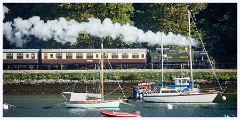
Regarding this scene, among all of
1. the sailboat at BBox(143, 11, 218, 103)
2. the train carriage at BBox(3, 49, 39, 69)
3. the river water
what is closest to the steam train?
the train carriage at BBox(3, 49, 39, 69)

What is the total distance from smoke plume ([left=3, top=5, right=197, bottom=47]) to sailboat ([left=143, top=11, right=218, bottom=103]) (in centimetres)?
151

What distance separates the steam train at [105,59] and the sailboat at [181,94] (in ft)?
3.60

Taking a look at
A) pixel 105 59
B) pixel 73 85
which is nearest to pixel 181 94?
pixel 105 59

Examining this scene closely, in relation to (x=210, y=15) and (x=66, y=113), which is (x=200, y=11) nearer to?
(x=210, y=15)

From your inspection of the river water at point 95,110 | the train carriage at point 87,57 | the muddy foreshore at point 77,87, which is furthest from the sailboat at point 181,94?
the train carriage at point 87,57

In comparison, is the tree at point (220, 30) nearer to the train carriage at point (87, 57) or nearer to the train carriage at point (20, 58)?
the train carriage at point (87, 57)

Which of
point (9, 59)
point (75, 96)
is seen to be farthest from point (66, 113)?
point (9, 59)

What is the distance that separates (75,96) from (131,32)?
136 inches

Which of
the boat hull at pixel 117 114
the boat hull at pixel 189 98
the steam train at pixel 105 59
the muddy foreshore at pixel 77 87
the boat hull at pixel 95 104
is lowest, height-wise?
the boat hull at pixel 117 114

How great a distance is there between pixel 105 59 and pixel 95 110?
291cm

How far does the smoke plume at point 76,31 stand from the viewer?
29750 millimetres

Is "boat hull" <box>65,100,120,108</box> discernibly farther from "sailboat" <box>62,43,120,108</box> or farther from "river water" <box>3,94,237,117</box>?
"river water" <box>3,94,237,117</box>

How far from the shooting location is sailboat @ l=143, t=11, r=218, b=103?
2908cm

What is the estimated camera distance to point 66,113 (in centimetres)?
2720
